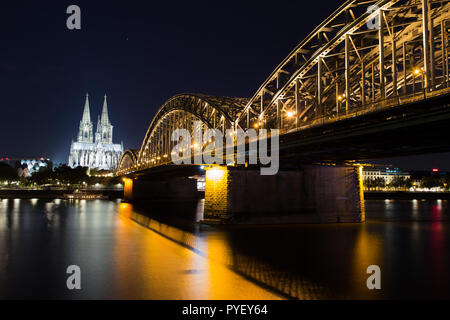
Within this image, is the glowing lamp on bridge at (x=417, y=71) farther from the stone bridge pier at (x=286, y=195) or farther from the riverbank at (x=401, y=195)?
the riverbank at (x=401, y=195)

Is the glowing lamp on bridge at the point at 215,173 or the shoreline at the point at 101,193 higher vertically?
the glowing lamp on bridge at the point at 215,173

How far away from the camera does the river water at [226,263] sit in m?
15.2

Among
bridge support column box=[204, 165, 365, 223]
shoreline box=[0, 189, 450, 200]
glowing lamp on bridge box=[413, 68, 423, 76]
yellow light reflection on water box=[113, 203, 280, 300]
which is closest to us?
yellow light reflection on water box=[113, 203, 280, 300]

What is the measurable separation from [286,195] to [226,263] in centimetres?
1915

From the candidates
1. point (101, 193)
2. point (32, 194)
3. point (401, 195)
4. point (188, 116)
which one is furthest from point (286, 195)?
point (401, 195)

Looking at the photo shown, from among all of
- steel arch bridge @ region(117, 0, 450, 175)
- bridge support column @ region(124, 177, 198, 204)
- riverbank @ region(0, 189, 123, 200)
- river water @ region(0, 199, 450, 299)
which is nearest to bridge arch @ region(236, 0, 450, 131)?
steel arch bridge @ region(117, 0, 450, 175)

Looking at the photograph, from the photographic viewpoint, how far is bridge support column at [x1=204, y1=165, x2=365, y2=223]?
38219 millimetres

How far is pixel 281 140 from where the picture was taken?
33.9 meters

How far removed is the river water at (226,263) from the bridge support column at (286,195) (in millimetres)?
2567

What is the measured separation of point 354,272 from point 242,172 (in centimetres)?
2064

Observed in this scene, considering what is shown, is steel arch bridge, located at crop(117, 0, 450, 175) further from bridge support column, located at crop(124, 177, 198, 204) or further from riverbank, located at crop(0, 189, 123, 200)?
riverbank, located at crop(0, 189, 123, 200)

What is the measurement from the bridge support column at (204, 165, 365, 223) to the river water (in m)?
2.57

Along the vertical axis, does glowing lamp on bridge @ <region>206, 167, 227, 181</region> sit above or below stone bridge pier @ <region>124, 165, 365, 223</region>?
above

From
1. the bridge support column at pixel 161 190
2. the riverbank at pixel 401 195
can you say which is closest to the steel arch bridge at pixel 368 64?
the bridge support column at pixel 161 190
